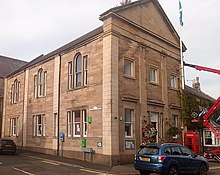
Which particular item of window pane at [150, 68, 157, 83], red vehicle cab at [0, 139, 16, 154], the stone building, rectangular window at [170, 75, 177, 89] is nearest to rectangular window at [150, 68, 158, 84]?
window pane at [150, 68, 157, 83]

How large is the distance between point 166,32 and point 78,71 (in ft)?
29.3

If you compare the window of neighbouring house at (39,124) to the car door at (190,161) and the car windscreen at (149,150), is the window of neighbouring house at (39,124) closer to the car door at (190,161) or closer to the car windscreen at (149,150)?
the car windscreen at (149,150)

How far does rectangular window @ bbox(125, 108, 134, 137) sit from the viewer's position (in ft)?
63.3

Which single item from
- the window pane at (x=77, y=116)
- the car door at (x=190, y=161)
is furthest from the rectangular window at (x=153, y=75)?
the car door at (x=190, y=161)

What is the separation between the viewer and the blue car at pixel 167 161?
1244 centimetres

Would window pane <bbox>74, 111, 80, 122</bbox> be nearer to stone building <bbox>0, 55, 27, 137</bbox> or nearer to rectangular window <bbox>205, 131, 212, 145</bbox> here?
rectangular window <bbox>205, 131, 212, 145</bbox>

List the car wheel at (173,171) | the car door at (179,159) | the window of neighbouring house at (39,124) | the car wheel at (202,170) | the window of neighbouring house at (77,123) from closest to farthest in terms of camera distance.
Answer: the car wheel at (173,171)
the car door at (179,159)
the car wheel at (202,170)
the window of neighbouring house at (77,123)
the window of neighbouring house at (39,124)

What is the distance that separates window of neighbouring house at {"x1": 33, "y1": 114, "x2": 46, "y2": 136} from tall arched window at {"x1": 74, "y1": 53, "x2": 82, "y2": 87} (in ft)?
19.2

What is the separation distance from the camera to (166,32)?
25031 millimetres

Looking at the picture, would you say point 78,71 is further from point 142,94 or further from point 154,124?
point 154,124

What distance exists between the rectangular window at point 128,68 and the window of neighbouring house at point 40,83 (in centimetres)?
934

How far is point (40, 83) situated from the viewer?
2714 centimetres

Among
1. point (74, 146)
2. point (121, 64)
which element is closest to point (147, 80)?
point (121, 64)

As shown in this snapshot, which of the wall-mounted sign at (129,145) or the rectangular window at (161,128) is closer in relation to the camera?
the wall-mounted sign at (129,145)
